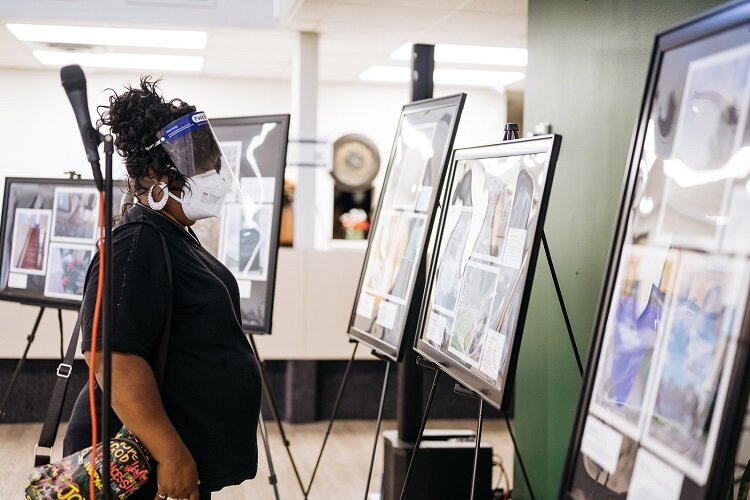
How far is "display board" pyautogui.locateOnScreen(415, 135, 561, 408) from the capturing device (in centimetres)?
210

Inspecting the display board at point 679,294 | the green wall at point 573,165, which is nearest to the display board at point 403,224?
the green wall at point 573,165

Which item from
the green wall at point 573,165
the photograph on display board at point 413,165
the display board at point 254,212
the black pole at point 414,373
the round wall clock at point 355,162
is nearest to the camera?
the green wall at point 573,165

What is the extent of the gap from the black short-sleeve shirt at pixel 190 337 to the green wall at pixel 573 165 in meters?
1.27

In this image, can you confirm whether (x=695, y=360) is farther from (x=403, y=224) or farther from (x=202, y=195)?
(x=403, y=224)

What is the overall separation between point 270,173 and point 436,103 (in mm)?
724

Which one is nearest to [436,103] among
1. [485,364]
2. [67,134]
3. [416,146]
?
[416,146]

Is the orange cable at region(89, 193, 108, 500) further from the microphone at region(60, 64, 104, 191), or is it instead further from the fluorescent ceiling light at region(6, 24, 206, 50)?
the fluorescent ceiling light at region(6, 24, 206, 50)

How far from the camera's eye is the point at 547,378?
10.6ft

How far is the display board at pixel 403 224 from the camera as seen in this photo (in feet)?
9.22

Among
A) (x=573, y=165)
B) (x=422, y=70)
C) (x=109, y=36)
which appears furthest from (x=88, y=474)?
(x=109, y=36)

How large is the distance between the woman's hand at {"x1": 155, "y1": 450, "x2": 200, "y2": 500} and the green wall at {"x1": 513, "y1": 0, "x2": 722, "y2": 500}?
1421 mm

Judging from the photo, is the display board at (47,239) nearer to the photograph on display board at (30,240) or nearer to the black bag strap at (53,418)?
the photograph on display board at (30,240)

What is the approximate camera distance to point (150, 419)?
1739 mm

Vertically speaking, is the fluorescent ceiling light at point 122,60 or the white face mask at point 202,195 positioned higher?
the fluorescent ceiling light at point 122,60
